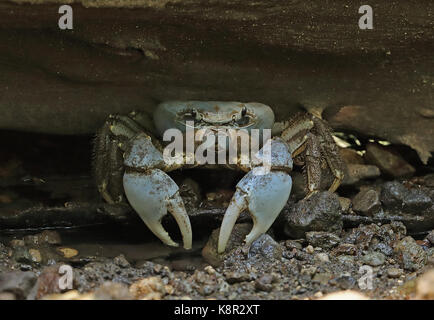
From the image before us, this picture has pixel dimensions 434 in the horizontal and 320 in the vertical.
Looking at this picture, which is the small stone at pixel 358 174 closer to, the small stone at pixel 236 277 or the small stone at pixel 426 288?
the small stone at pixel 236 277

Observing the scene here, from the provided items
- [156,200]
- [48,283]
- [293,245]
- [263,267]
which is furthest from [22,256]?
[293,245]

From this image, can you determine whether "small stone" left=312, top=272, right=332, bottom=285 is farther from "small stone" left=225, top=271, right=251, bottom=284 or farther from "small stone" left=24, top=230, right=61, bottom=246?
"small stone" left=24, top=230, right=61, bottom=246

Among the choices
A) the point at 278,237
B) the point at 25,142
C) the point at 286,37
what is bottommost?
the point at 278,237

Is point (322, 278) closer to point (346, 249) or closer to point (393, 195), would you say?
point (346, 249)

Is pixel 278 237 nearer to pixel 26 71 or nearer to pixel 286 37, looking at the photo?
pixel 286 37

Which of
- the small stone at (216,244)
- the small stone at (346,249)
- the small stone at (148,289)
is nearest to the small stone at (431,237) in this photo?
the small stone at (346,249)
